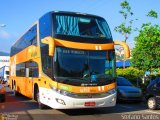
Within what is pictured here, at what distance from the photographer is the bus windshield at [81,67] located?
46.4 ft

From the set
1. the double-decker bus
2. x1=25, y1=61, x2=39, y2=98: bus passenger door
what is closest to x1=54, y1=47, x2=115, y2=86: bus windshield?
the double-decker bus

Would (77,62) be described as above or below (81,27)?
below

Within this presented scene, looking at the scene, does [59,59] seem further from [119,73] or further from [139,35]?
[119,73]

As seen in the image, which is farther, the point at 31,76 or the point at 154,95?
the point at 31,76

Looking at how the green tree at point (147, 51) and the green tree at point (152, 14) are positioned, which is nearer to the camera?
the green tree at point (147, 51)

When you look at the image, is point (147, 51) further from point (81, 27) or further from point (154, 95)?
point (81, 27)

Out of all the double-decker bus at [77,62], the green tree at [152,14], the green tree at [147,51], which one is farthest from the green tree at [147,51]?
the double-decker bus at [77,62]

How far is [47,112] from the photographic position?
15680mm

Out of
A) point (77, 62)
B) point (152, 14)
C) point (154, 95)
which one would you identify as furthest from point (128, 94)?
point (152, 14)

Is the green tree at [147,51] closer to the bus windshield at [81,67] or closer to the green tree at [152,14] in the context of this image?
the green tree at [152,14]

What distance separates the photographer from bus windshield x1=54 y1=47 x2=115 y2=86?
46.4 ft

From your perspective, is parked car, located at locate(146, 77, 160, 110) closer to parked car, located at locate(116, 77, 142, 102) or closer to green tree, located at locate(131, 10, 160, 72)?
parked car, located at locate(116, 77, 142, 102)

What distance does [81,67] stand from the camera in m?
14.3

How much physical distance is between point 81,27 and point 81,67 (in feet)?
5.67
